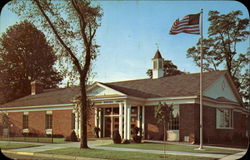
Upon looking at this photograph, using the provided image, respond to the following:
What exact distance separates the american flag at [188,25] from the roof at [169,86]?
6.02m

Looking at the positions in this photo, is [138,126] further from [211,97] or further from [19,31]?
[19,31]

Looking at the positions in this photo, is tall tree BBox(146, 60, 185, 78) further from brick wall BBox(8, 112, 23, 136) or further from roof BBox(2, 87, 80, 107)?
brick wall BBox(8, 112, 23, 136)

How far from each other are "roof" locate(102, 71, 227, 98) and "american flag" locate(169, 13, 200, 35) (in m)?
6.02

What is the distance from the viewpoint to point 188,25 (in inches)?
728

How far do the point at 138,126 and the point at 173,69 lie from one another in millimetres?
24328

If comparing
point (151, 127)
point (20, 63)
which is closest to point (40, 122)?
point (151, 127)

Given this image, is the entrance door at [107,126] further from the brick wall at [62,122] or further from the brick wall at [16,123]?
the brick wall at [16,123]

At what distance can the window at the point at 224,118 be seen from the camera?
2533cm

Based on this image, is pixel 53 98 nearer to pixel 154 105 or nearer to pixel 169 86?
pixel 154 105

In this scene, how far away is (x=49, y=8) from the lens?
19.2 meters

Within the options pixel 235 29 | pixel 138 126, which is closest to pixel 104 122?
pixel 138 126

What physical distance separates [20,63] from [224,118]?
111ft

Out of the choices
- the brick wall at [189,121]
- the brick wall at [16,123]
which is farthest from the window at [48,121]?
the brick wall at [189,121]

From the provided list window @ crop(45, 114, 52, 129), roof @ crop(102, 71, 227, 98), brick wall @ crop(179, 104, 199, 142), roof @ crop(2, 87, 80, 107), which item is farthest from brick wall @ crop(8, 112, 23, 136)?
brick wall @ crop(179, 104, 199, 142)
